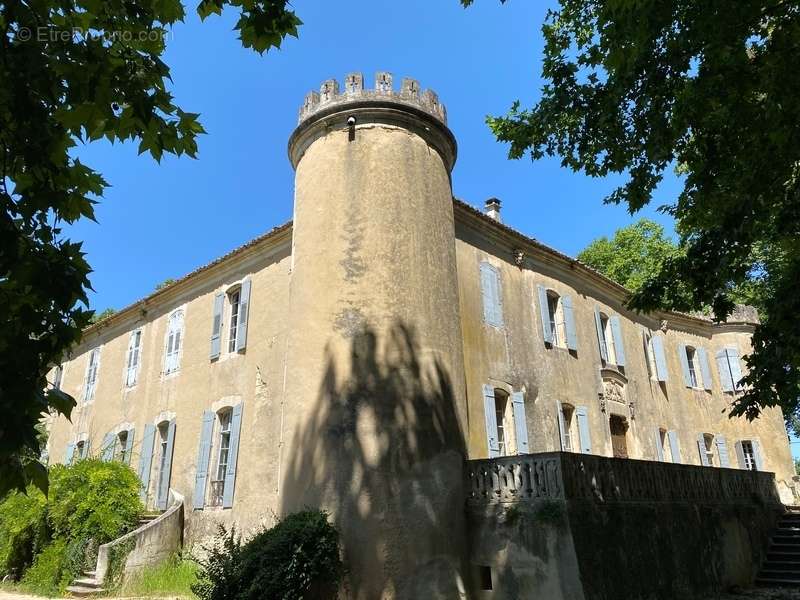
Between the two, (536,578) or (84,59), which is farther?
(536,578)

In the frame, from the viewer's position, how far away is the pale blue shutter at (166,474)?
14.6 meters

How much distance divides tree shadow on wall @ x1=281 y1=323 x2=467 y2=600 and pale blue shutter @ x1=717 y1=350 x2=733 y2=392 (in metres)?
15.8

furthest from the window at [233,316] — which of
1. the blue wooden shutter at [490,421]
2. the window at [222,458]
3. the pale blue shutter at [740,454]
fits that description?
the pale blue shutter at [740,454]

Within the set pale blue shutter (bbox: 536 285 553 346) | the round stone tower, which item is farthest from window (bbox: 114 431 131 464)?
pale blue shutter (bbox: 536 285 553 346)

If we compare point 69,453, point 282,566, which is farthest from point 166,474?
point 282,566

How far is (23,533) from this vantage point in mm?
14117

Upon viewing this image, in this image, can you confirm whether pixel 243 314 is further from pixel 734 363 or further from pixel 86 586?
pixel 734 363

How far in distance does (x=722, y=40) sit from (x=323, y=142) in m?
7.00

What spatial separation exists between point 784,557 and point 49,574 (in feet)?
51.0

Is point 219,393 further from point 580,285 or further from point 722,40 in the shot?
point 722,40

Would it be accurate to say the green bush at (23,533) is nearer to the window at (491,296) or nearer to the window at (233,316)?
the window at (233,316)

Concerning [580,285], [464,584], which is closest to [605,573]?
[464,584]

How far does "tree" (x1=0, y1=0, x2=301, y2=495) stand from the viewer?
2.73m

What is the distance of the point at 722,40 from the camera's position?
680 cm
